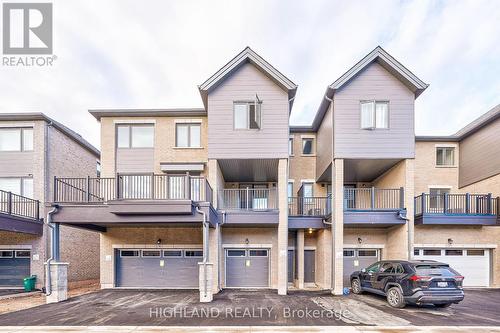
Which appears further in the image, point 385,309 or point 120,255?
point 120,255

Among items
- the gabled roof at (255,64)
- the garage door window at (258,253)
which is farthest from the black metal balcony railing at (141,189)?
the gabled roof at (255,64)

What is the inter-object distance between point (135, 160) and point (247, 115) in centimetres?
686

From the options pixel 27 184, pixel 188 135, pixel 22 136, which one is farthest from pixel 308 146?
pixel 22 136

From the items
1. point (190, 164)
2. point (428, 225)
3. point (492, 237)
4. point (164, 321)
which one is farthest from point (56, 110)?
point (492, 237)

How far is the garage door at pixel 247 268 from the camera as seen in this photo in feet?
51.7

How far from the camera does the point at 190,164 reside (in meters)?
16.4

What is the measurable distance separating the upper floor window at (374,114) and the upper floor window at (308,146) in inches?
173

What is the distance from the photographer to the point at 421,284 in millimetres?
10188

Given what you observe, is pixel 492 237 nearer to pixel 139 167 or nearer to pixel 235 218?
pixel 235 218

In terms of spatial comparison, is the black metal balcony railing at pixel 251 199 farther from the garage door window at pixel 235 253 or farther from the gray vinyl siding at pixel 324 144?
the gray vinyl siding at pixel 324 144

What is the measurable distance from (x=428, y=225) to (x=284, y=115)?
9.76 m

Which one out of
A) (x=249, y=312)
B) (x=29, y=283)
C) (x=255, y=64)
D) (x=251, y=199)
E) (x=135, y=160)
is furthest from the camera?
(x=251, y=199)

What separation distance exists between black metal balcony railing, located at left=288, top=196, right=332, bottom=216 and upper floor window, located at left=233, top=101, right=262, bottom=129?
16.7 feet

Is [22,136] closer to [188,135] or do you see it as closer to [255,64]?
[188,135]
